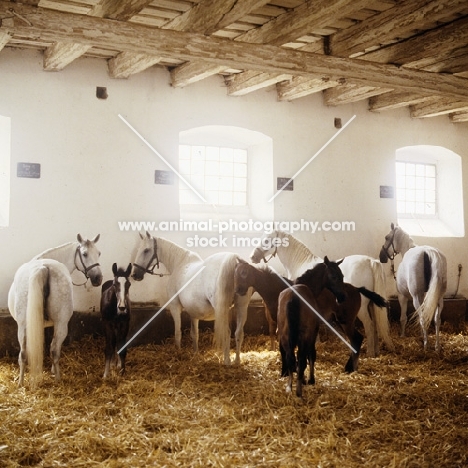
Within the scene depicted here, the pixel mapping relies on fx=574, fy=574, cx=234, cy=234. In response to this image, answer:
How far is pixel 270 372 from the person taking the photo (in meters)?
5.61

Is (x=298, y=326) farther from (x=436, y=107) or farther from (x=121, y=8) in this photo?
(x=436, y=107)

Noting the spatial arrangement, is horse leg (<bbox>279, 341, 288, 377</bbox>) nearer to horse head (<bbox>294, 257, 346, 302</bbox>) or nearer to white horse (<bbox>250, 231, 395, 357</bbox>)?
horse head (<bbox>294, 257, 346, 302</bbox>)

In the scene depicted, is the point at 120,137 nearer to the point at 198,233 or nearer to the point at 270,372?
the point at 198,233

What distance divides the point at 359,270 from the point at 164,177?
8.65 ft

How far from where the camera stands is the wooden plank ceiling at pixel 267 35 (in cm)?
420

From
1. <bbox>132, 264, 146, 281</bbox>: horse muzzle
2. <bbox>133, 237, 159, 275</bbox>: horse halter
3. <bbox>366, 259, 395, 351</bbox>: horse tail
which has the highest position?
<bbox>133, 237, 159, 275</bbox>: horse halter

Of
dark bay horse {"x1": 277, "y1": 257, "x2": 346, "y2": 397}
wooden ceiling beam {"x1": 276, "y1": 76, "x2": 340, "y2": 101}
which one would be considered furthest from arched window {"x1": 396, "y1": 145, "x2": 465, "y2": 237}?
dark bay horse {"x1": 277, "y1": 257, "x2": 346, "y2": 397}

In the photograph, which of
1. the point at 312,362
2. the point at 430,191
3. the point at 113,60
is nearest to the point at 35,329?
the point at 312,362

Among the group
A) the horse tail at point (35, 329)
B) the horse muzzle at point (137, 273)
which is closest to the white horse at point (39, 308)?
the horse tail at point (35, 329)

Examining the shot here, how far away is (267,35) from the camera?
5043 mm

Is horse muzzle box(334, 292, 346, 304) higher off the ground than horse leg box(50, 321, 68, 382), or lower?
higher

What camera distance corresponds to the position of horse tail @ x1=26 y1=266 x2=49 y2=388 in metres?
4.76

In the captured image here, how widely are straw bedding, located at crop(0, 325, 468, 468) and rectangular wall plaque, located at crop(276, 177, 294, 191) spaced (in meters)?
2.64

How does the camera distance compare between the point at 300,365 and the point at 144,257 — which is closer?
the point at 300,365
